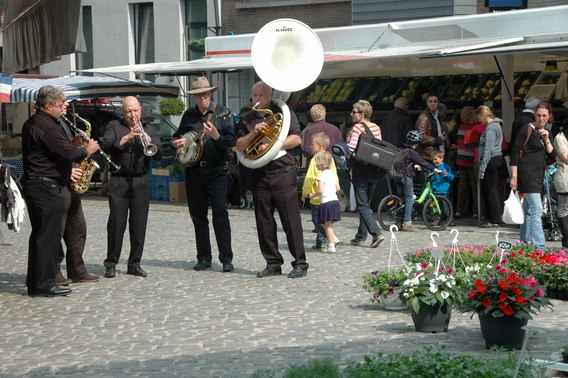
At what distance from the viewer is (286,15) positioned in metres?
29.1

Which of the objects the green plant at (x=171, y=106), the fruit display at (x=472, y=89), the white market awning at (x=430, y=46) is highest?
the white market awning at (x=430, y=46)

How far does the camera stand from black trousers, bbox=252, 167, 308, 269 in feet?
41.3

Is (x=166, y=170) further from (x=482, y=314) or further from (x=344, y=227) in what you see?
(x=482, y=314)

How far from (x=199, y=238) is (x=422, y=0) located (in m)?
13.9

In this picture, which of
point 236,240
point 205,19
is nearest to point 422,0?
point 205,19

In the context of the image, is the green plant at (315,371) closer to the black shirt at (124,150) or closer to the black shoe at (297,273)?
the black shoe at (297,273)

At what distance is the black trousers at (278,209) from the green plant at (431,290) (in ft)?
10.5

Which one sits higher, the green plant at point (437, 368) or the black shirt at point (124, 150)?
the black shirt at point (124, 150)

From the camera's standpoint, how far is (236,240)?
658 inches

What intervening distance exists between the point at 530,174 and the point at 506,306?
5.75 metres

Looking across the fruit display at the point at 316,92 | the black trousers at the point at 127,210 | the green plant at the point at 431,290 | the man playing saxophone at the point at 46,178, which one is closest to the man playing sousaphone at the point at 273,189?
the black trousers at the point at 127,210

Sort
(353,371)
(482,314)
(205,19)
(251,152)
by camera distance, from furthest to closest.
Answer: (205,19) → (251,152) → (482,314) → (353,371)

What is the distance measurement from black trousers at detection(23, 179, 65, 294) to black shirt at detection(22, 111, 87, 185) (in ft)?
0.36

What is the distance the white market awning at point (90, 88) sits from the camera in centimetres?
2419
